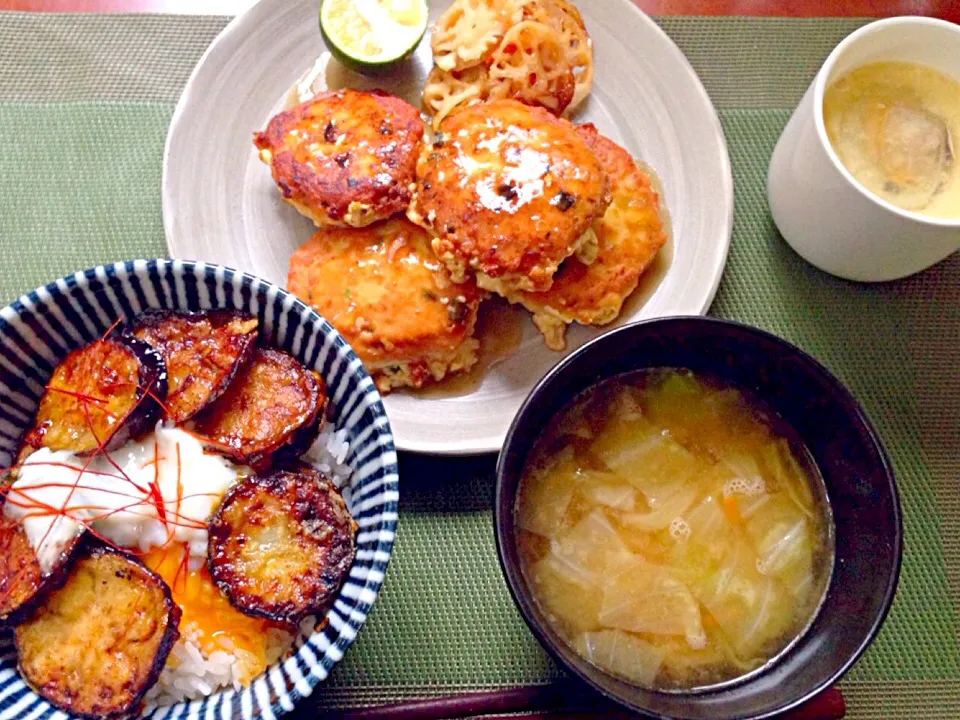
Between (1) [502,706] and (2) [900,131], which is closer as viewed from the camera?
(1) [502,706]

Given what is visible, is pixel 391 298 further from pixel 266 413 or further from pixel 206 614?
pixel 206 614

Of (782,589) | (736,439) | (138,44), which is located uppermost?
(138,44)

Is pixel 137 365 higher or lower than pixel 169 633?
higher

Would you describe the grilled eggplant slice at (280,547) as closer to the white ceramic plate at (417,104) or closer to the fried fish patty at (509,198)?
the white ceramic plate at (417,104)

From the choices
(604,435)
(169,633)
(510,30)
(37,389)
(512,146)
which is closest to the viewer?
(169,633)

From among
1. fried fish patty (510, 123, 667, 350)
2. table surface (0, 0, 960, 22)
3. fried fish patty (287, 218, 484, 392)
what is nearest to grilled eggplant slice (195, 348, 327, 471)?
fried fish patty (287, 218, 484, 392)

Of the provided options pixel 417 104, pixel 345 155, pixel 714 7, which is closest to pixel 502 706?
pixel 345 155

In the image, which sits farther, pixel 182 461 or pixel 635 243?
pixel 635 243

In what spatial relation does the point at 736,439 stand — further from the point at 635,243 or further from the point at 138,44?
the point at 138,44

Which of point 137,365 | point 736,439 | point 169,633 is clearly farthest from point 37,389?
point 736,439
